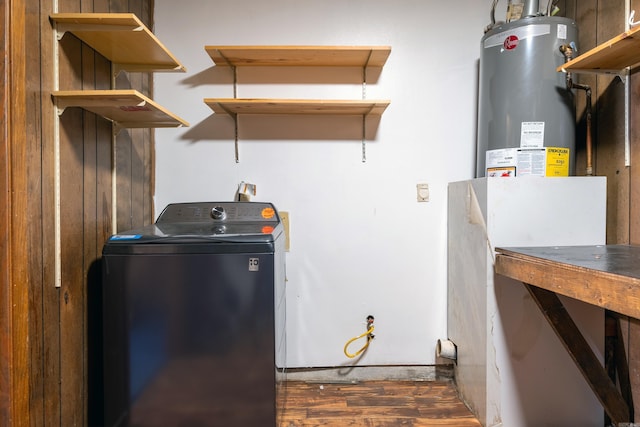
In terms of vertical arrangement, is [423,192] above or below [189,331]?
above

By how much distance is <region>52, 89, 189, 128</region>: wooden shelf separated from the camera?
1175 mm

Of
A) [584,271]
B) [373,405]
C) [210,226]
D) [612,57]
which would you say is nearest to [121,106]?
[210,226]

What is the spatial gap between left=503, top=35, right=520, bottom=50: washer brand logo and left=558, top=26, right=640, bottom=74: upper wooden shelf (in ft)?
0.74

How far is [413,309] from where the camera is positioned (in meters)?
2.00

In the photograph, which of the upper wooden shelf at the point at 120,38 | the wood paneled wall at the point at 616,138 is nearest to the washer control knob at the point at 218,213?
the upper wooden shelf at the point at 120,38

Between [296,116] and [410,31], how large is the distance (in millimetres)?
788

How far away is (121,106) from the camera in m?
1.31

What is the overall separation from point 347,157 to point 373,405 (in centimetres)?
128

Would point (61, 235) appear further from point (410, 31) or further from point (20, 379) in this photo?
point (410, 31)

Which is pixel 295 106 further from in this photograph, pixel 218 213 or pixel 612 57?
pixel 612 57

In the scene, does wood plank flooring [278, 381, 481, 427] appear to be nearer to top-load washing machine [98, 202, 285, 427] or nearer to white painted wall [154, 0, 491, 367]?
white painted wall [154, 0, 491, 367]

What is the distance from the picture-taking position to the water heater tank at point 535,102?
154 centimetres

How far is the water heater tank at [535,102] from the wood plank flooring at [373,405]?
1.16m

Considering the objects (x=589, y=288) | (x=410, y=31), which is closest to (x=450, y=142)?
(x=410, y=31)
